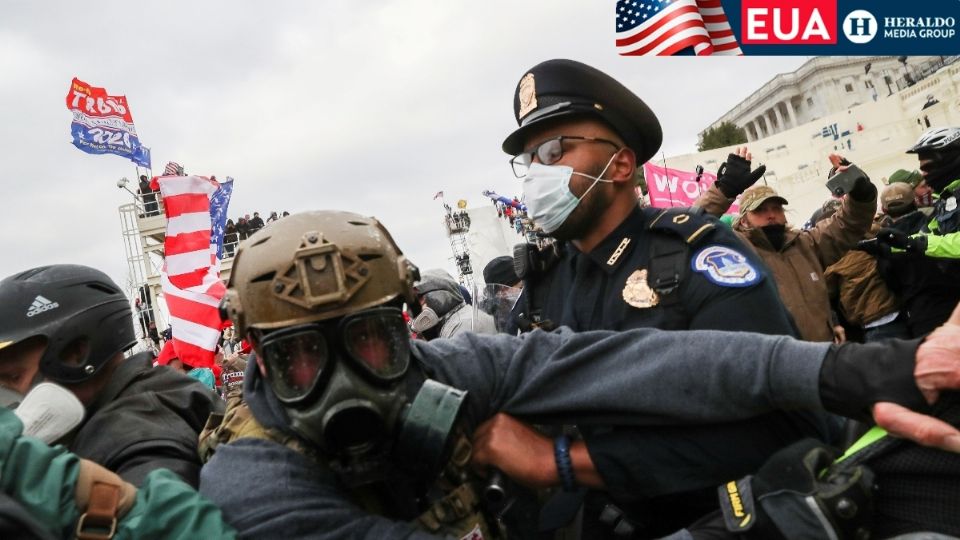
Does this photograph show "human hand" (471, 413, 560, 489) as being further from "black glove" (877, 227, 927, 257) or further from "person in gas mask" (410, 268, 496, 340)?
"black glove" (877, 227, 927, 257)

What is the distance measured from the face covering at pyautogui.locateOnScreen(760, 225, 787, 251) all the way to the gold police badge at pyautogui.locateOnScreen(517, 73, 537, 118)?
3081 mm

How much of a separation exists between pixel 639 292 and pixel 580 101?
31.4 inches

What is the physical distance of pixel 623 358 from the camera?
1.78 metres

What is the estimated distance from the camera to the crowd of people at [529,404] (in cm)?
144

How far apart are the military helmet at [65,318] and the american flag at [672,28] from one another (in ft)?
21.7

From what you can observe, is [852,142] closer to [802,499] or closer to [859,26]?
[859,26]

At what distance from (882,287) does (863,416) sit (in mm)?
5048

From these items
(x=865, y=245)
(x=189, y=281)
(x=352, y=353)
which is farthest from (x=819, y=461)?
(x=189, y=281)

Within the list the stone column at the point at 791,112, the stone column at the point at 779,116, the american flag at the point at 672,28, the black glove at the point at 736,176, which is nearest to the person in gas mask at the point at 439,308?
the black glove at the point at 736,176

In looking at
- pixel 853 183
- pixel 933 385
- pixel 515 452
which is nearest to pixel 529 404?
pixel 515 452

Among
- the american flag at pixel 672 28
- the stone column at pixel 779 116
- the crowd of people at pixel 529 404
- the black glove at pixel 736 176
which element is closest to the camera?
the crowd of people at pixel 529 404

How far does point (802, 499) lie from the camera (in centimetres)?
140

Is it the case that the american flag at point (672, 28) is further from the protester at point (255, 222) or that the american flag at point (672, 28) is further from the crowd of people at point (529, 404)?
the protester at point (255, 222)

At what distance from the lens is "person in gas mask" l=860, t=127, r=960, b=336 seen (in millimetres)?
5008
